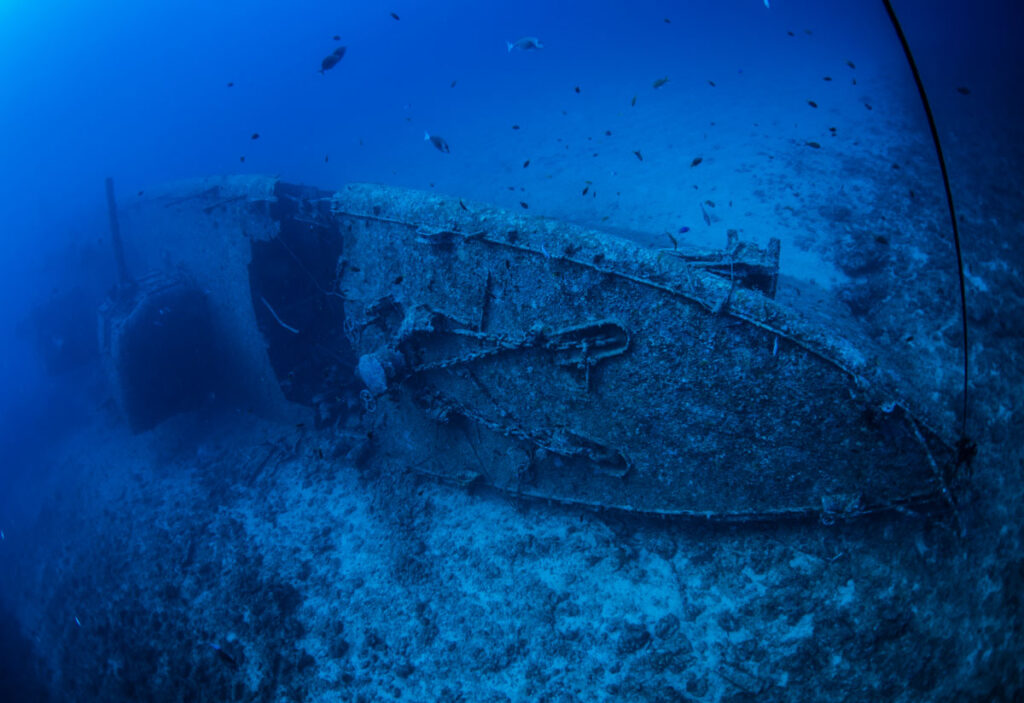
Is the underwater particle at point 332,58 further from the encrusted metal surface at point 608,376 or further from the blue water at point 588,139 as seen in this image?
the blue water at point 588,139

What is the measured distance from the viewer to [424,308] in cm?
496

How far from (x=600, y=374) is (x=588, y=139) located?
620 inches

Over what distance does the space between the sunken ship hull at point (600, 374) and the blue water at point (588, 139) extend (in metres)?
3.21

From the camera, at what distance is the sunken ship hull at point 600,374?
11.8ft

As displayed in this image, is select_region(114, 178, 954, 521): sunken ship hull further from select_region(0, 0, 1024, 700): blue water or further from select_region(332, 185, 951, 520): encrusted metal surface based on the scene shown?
select_region(0, 0, 1024, 700): blue water

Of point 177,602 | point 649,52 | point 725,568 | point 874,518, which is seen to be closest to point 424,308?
point 725,568

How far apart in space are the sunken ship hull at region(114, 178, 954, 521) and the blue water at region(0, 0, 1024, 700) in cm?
321

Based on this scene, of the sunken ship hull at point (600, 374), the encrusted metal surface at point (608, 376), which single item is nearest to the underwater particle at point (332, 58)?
the sunken ship hull at point (600, 374)

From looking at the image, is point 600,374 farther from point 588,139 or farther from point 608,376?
point 588,139

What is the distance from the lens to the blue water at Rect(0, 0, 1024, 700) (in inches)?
370

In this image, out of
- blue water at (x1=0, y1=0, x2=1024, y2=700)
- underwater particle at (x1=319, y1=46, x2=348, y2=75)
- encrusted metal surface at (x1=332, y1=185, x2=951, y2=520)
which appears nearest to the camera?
encrusted metal surface at (x1=332, y1=185, x2=951, y2=520)

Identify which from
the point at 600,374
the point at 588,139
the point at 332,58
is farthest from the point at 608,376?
the point at 588,139

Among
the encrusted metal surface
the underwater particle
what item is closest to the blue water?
the encrusted metal surface

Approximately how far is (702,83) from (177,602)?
26351 millimetres
